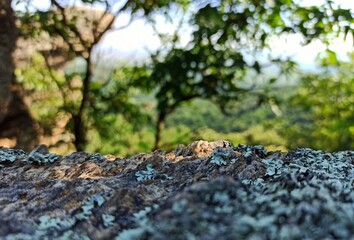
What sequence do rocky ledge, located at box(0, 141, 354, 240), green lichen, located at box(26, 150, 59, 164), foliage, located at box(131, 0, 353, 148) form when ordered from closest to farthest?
rocky ledge, located at box(0, 141, 354, 240), green lichen, located at box(26, 150, 59, 164), foliage, located at box(131, 0, 353, 148)

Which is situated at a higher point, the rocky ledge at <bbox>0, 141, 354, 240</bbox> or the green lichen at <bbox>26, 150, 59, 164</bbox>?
the rocky ledge at <bbox>0, 141, 354, 240</bbox>

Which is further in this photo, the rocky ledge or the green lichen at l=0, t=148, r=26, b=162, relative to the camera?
the green lichen at l=0, t=148, r=26, b=162

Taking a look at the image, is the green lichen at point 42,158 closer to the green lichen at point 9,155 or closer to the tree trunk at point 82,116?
the green lichen at point 9,155

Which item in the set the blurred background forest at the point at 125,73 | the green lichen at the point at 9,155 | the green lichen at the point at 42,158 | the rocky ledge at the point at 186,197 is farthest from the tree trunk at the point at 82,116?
the rocky ledge at the point at 186,197

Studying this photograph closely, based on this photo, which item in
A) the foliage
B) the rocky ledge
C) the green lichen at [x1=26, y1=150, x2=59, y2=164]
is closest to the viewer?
the rocky ledge

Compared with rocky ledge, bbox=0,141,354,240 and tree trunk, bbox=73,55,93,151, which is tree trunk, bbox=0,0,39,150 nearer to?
tree trunk, bbox=73,55,93,151

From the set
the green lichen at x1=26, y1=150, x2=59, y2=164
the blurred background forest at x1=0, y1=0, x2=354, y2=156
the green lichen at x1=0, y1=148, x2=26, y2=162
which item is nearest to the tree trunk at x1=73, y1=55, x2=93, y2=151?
the blurred background forest at x1=0, y1=0, x2=354, y2=156
